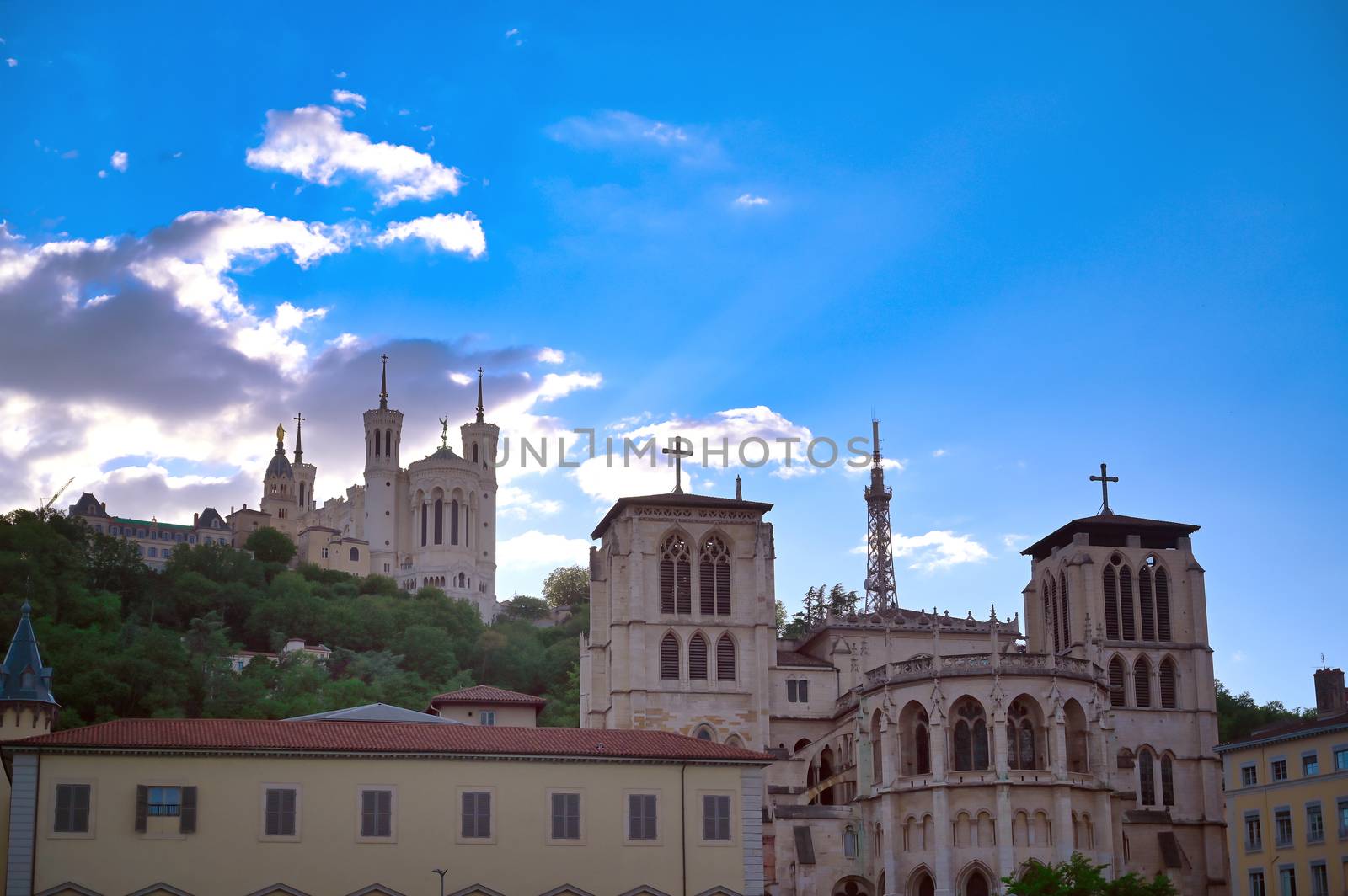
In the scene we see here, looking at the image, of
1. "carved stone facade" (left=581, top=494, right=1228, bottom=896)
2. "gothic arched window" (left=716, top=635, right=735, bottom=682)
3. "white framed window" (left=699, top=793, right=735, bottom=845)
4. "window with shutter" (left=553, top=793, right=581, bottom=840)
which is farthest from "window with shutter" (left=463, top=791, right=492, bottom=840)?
"gothic arched window" (left=716, top=635, right=735, bottom=682)

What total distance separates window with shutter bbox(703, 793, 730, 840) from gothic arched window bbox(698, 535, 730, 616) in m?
29.0

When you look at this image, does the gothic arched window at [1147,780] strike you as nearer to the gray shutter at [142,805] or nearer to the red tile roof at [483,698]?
the red tile roof at [483,698]

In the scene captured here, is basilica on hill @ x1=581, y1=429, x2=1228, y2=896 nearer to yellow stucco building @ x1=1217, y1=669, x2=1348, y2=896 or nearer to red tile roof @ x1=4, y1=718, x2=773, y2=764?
yellow stucco building @ x1=1217, y1=669, x2=1348, y2=896

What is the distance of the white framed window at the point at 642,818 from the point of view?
56375mm

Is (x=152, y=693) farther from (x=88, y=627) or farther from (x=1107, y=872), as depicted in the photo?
(x=1107, y=872)

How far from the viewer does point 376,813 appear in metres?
54.6

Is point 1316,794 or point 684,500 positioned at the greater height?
point 684,500

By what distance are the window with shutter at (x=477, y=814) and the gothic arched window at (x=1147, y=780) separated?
42.1m

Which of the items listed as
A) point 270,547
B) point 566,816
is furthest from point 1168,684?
point 270,547

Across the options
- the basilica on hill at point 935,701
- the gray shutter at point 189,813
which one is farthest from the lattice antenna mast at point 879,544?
the gray shutter at point 189,813

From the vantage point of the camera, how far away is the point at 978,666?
75812mm

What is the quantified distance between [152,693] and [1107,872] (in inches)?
2300

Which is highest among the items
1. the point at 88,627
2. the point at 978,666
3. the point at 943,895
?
the point at 88,627

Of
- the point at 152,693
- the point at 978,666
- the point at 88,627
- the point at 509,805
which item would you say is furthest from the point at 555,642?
the point at 509,805
